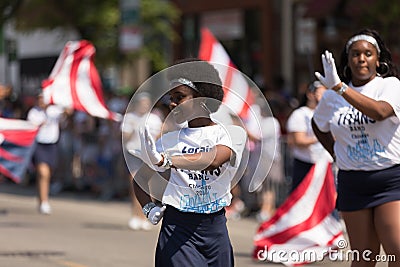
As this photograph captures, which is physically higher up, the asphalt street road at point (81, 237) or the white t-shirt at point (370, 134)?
the white t-shirt at point (370, 134)

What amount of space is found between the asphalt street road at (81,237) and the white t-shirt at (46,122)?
1.10 meters

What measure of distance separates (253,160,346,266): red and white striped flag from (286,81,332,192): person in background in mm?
604

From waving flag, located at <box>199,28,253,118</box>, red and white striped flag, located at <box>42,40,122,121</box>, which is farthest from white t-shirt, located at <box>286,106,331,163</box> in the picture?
red and white striped flag, located at <box>42,40,122,121</box>

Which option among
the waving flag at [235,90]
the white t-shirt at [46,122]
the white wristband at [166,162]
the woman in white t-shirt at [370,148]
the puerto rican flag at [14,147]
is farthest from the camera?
the white t-shirt at [46,122]

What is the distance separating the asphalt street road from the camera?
962 cm

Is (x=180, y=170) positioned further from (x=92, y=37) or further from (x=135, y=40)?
(x=92, y=37)

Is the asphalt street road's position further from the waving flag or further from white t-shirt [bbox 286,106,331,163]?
the waving flag

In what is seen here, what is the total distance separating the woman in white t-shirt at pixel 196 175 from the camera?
18.2 feet

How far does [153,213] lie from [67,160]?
1279cm

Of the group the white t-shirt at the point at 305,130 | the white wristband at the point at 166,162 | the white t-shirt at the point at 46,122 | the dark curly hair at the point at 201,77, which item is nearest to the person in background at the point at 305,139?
the white t-shirt at the point at 305,130

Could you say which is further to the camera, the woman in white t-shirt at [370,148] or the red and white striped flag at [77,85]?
the red and white striped flag at [77,85]

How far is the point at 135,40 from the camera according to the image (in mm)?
17688

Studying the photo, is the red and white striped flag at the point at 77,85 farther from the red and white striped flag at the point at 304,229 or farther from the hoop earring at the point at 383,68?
the hoop earring at the point at 383,68

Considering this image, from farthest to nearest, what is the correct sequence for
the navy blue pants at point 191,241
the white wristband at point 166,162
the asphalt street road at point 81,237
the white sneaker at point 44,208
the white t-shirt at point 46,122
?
the white t-shirt at point 46,122
the white sneaker at point 44,208
the asphalt street road at point 81,237
the navy blue pants at point 191,241
the white wristband at point 166,162
